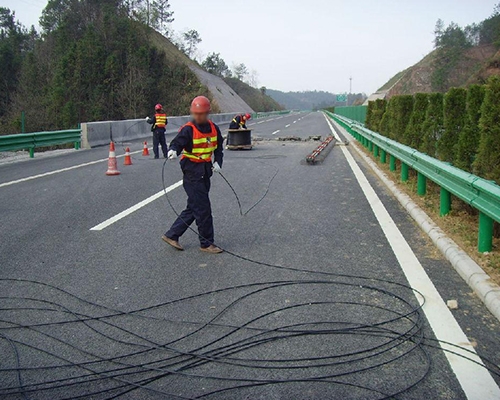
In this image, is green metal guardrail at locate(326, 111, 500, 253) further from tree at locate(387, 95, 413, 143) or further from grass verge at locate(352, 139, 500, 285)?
tree at locate(387, 95, 413, 143)

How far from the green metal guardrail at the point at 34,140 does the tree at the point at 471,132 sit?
41.8 ft

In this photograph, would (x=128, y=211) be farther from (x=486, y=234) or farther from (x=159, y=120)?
(x=159, y=120)

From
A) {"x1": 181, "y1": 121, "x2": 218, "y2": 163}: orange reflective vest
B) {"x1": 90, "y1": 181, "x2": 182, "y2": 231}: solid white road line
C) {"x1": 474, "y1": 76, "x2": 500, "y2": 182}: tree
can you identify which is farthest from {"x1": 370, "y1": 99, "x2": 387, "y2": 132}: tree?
{"x1": 181, "y1": 121, "x2": 218, "y2": 163}: orange reflective vest

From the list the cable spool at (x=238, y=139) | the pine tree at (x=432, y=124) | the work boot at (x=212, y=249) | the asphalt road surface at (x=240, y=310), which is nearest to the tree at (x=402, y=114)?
the pine tree at (x=432, y=124)

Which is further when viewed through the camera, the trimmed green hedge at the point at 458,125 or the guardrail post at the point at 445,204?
the guardrail post at the point at 445,204

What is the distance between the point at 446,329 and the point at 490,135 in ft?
11.6

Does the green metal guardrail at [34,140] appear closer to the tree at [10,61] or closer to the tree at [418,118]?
the tree at [418,118]

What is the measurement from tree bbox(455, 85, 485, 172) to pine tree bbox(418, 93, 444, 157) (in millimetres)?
2273

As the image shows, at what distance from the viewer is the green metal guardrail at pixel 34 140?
16.1 metres

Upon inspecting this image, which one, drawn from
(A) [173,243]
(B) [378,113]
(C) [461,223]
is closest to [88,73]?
(B) [378,113]

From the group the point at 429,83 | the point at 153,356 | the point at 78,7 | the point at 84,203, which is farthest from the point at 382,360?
the point at 429,83

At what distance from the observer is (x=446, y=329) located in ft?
13.4

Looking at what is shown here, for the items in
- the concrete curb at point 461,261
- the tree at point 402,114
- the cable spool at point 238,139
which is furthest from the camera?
the cable spool at point 238,139

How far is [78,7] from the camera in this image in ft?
215
